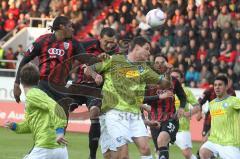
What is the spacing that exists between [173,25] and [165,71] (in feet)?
43.5

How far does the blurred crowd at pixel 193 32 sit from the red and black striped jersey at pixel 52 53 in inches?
422

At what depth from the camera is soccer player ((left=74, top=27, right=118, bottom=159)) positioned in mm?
12656

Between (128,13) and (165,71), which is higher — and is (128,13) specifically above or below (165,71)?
above

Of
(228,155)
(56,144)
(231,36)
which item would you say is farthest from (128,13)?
(56,144)

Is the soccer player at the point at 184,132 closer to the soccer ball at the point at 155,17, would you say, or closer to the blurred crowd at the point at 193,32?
the soccer ball at the point at 155,17

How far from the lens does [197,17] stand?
2609 cm

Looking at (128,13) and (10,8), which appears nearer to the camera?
(128,13)

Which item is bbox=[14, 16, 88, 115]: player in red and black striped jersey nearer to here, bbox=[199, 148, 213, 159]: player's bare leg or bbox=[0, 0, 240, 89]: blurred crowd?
bbox=[199, 148, 213, 159]: player's bare leg

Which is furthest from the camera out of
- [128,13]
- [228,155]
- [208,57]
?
[128,13]

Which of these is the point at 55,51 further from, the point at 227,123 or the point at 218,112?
the point at 227,123

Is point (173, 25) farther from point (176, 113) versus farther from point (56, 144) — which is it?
point (56, 144)

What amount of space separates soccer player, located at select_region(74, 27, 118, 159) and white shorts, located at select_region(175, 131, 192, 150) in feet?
7.47

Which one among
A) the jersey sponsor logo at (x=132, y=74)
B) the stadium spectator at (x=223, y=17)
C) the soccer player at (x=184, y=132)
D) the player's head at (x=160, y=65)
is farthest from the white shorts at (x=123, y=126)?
the stadium spectator at (x=223, y=17)

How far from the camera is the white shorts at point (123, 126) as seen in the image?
11058 millimetres
